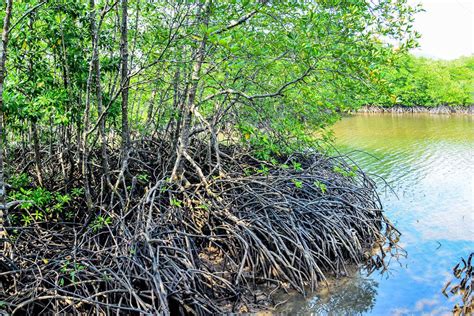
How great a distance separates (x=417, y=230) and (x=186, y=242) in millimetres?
4449

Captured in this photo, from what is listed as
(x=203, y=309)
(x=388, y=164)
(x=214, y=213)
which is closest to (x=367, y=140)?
(x=388, y=164)

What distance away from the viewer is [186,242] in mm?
4926

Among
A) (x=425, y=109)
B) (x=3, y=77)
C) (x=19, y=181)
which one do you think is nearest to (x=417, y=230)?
(x=19, y=181)

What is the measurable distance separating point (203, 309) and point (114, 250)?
117 centimetres

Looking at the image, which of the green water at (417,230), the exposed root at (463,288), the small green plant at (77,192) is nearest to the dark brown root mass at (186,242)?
the small green plant at (77,192)

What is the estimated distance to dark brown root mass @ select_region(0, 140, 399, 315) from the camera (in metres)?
4.03

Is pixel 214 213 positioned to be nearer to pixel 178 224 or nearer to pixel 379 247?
pixel 178 224

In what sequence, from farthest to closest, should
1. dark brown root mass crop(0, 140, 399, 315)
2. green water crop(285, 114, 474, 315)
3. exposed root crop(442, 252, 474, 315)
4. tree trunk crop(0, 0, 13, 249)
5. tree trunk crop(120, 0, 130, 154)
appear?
tree trunk crop(120, 0, 130, 154) → green water crop(285, 114, 474, 315) → exposed root crop(442, 252, 474, 315) → dark brown root mass crop(0, 140, 399, 315) → tree trunk crop(0, 0, 13, 249)

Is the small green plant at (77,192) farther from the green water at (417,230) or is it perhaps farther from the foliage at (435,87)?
the foliage at (435,87)

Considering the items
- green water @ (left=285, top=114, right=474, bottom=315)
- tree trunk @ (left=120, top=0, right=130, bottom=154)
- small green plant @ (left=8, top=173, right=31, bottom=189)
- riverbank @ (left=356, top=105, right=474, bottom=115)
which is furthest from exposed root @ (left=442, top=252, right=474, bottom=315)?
riverbank @ (left=356, top=105, right=474, bottom=115)

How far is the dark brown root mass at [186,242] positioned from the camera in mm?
4031

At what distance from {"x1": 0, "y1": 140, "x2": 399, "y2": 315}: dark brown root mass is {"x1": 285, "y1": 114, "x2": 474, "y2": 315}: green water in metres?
0.32

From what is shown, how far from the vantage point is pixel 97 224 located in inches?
197

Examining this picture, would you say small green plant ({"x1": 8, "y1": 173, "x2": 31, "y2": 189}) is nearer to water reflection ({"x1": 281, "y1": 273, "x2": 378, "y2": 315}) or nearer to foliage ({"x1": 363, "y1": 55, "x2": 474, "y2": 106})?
water reflection ({"x1": 281, "y1": 273, "x2": 378, "y2": 315})
